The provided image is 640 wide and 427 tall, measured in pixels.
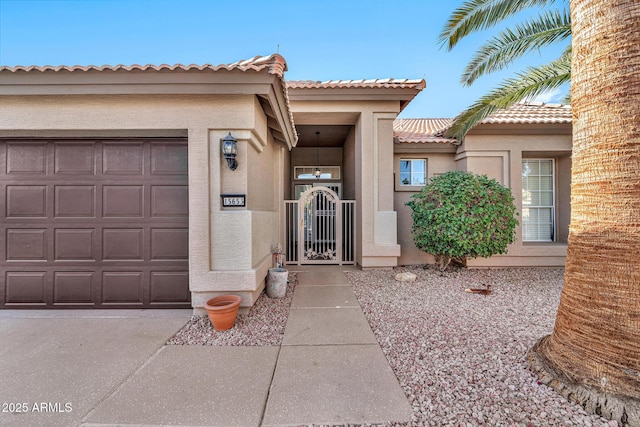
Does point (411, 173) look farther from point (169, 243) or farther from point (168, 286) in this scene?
point (168, 286)

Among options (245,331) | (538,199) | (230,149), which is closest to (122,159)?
(230,149)

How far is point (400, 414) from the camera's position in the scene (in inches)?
88.7

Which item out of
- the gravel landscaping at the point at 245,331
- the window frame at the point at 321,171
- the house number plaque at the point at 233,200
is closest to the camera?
the gravel landscaping at the point at 245,331

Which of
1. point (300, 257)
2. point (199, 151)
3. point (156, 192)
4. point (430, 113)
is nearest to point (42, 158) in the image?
point (156, 192)

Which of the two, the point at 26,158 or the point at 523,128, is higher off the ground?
the point at 523,128

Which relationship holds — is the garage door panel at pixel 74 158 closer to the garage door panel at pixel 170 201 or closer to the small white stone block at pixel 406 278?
the garage door panel at pixel 170 201

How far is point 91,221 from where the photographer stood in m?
4.41

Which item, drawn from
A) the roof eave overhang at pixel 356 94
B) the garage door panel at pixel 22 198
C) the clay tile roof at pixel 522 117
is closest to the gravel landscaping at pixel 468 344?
the clay tile roof at pixel 522 117

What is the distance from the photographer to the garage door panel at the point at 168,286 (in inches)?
175

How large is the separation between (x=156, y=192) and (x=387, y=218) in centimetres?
533

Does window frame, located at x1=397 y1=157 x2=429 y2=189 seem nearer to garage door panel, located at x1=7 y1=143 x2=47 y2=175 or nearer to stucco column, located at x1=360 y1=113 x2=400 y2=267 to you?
stucco column, located at x1=360 y1=113 x2=400 y2=267

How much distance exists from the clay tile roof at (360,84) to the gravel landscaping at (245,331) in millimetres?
5491

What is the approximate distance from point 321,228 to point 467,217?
388cm

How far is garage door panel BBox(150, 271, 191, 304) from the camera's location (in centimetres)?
446
